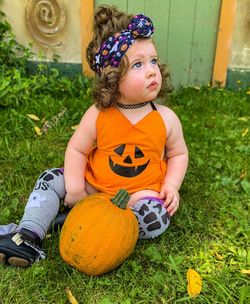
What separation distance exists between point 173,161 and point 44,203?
0.71m

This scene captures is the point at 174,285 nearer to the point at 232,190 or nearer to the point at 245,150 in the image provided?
the point at 232,190

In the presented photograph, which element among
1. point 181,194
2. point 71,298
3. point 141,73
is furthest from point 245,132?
point 71,298

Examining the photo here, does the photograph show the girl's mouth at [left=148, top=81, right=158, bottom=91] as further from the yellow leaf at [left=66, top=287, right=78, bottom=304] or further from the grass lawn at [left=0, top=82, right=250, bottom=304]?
the yellow leaf at [left=66, top=287, right=78, bottom=304]

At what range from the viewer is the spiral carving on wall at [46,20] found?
4176 mm

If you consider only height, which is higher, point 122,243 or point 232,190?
point 122,243

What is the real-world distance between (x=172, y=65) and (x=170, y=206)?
7.64 ft

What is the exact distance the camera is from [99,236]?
1993mm

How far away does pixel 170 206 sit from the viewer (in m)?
2.35

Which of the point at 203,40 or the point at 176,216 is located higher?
the point at 203,40

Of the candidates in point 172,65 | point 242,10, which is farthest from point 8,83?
point 242,10

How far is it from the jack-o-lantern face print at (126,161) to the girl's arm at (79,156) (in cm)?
15

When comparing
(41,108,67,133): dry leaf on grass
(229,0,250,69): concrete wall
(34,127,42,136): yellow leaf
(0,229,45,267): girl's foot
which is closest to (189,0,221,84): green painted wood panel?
(229,0,250,69): concrete wall

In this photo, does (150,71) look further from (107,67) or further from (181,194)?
(181,194)

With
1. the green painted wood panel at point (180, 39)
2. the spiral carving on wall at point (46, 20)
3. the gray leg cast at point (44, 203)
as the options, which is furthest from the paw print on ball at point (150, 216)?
the spiral carving on wall at point (46, 20)
